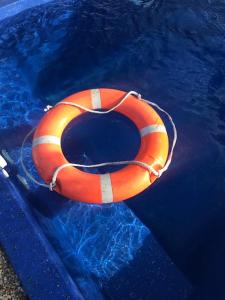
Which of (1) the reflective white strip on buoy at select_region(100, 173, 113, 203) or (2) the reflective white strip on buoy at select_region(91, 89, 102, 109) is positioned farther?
(2) the reflective white strip on buoy at select_region(91, 89, 102, 109)

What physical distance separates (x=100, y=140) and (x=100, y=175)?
0.69 metres

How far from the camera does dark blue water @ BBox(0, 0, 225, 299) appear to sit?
2416 millimetres

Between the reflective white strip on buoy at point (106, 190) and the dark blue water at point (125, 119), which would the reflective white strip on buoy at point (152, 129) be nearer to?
the dark blue water at point (125, 119)

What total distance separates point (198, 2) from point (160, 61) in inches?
51.7

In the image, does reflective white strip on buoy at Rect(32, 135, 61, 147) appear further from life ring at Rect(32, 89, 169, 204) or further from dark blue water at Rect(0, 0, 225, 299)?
dark blue water at Rect(0, 0, 225, 299)

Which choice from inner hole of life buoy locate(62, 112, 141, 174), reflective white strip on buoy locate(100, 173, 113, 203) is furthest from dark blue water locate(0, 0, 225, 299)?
reflective white strip on buoy locate(100, 173, 113, 203)

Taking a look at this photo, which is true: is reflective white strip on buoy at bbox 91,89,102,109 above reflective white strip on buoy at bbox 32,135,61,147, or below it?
above

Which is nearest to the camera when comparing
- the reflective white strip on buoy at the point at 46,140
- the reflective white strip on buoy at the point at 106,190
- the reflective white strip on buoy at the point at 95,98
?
the reflective white strip on buoy at the point at 106,190

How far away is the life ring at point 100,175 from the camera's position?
2.32 m

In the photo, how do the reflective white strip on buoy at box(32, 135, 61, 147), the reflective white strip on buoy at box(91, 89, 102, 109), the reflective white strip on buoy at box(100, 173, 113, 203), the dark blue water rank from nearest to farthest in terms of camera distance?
the reflective white strip on buoy at box(100, 173, 113, 203), the dark blue water, the reflective white strip on buoy at box(32, 135, 61, 147), the reflective white strip on buoy at box(91, 89, 102, 109)

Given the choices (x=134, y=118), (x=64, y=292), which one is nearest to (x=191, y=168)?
(x=134, y=118)

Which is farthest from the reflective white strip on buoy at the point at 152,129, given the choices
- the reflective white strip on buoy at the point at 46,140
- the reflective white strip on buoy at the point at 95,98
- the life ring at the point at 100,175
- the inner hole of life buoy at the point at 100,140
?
the reflective white strip on buoy at the point at 46,140

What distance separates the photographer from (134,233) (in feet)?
8.05

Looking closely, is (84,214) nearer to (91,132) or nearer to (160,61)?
(91,132)
